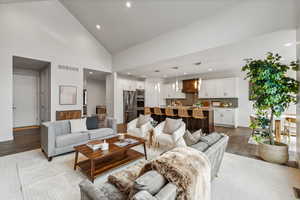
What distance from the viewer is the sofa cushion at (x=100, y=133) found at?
132 inches

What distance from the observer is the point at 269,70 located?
2604 mm

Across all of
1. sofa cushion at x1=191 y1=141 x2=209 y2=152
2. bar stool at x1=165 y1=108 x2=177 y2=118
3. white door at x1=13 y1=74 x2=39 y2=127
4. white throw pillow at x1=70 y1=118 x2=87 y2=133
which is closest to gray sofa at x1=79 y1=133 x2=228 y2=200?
sofa cushion at x1=191 y1=141 x2=209 y2=152

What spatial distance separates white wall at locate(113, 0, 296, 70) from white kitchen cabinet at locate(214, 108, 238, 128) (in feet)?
12.6

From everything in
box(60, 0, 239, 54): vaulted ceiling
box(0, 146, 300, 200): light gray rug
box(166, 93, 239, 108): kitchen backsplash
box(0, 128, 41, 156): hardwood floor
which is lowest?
box(0, 146, 300, 200): light gray rug

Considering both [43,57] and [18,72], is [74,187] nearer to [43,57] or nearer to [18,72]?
[43,57]

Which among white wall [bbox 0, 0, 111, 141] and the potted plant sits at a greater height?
white wall [bbox 0, 0, 111, 141]

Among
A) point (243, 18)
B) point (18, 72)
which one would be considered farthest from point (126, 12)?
point (18, 72)

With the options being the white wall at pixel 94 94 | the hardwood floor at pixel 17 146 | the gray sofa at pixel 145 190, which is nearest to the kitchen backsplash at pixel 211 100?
the white wall at pixel 94 94

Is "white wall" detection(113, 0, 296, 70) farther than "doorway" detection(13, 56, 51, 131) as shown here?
No

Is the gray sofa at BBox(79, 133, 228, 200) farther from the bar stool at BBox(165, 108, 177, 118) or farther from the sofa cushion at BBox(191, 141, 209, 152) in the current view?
the bar stool at BBox(165, 108, 177, 118)

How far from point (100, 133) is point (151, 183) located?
114 inches

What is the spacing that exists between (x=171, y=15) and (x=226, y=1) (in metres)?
1.33

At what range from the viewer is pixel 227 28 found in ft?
10.2

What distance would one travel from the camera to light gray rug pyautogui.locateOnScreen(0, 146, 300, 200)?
1.82 metres
